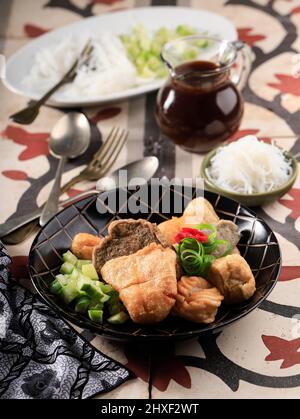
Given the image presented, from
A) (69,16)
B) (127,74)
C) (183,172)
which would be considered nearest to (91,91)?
(127,74)

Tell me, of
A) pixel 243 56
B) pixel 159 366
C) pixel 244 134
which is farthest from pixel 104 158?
pixel 159 366

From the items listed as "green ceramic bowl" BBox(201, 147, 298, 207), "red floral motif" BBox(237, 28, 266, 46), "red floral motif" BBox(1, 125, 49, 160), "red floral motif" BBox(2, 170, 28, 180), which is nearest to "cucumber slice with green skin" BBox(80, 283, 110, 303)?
"green ceramic bowl" BBox(201, 147, 298, 207)

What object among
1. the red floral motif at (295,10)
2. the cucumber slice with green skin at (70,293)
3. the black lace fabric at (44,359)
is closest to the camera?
the black lace fabric at (44,359)

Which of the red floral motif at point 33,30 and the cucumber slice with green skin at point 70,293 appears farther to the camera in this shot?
the red floral motif at point 33,30

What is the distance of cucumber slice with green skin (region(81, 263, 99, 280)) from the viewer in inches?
72.0

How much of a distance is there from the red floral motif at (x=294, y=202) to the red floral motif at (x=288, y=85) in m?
0.66

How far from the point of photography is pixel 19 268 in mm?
2098

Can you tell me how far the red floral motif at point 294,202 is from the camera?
2.28 m

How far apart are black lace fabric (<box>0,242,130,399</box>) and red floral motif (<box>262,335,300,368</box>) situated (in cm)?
37

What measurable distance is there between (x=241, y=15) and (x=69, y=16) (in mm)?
879

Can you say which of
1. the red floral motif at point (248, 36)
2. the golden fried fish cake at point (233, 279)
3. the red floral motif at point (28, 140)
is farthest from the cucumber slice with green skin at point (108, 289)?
the red floral motif at point (248, 36)

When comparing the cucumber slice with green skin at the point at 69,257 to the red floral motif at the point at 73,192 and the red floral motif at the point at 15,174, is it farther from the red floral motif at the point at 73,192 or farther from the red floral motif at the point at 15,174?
the red floral motif at the point at 15,174

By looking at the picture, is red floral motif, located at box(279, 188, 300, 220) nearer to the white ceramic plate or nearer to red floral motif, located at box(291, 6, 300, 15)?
the white ceramic plate
